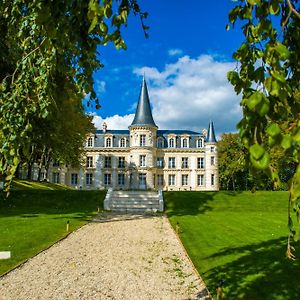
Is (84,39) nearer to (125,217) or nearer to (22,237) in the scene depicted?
(22,237)

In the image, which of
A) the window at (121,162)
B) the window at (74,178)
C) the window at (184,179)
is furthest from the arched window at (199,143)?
the window at (74,178)

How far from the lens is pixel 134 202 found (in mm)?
25828

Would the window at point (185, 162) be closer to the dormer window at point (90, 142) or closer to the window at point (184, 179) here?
the window at point (184, 179)

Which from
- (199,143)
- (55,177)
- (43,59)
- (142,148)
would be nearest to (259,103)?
(43,59)

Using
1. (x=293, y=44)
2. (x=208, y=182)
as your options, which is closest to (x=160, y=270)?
(x=293, y=44)

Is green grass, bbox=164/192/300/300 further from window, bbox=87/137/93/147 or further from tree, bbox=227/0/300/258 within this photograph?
window, bbox=87/137/93/147

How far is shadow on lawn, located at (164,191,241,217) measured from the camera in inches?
906

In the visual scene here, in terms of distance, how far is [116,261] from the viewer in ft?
30.8

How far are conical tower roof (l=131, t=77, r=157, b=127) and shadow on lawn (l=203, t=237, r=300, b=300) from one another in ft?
134

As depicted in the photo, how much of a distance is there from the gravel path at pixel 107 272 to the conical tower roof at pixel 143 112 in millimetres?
37813

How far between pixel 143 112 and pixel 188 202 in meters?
26.8

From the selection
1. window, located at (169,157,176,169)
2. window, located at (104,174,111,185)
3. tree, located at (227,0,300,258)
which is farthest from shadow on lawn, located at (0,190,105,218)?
window, located at (169,157,176,169)

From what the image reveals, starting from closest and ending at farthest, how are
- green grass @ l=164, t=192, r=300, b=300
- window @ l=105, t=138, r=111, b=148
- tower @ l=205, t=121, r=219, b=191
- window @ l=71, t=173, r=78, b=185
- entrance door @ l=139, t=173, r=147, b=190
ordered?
green grass @ l=164, t=192, r=300, b=300
entrance door @ l=139, t=173, r=147, b=190
tower @ l=205, t=121, r=219, b=191
window @ l=71, t=173, r=78, b=185
window @ l=105, t=138, r=111, b=148

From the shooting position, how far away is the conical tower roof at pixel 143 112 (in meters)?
50.5
